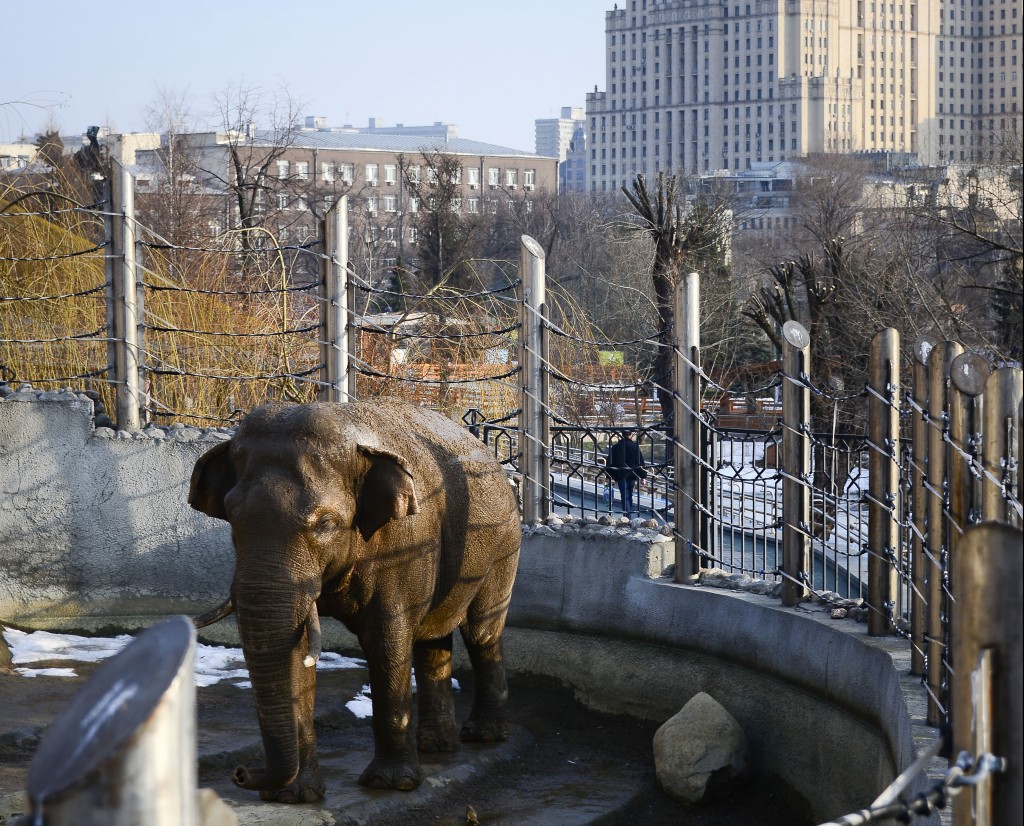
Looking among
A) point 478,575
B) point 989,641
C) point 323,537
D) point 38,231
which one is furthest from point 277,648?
point 38,231

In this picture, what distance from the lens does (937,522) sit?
4.98 m

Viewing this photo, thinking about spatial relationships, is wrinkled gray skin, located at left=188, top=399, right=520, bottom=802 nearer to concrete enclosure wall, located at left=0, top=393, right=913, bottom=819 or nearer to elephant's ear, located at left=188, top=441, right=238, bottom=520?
elephant's ear, located at left=188, top=441, right=238, bottom=520

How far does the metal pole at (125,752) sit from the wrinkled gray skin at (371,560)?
3865 millimetres

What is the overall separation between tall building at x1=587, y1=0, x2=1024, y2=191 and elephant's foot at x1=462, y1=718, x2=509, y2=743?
503 feet

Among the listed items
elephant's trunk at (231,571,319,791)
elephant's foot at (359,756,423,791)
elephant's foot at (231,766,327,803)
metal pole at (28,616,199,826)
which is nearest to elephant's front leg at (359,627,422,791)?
elephant's foot at (359,756,423,791)

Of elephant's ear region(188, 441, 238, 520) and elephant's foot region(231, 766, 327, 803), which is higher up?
elephant's ear region(188, 441, 238, 520)

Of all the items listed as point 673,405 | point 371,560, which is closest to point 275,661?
point 371,560

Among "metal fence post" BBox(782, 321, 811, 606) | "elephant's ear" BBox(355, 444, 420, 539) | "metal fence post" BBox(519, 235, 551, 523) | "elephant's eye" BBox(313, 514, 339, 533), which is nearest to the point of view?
"elephant's eye" BBox(313, 514, 339, 533)

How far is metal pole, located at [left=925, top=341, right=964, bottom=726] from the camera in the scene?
4.79 m

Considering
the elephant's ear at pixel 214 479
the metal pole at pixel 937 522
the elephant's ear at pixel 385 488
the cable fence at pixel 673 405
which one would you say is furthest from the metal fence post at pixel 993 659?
the elephant's ear at pixel 214 479

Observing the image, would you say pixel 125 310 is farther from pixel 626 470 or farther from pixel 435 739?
pixel 435 739

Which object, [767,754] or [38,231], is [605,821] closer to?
[767,754]

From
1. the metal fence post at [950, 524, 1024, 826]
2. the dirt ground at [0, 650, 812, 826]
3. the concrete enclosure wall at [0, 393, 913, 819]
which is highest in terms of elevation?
the metal fence post at [950, 524, 1024, 826]

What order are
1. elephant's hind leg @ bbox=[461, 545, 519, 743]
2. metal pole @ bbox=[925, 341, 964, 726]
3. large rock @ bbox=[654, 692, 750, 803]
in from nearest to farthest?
metal pole @ bbox=[925, 341, 964, 726]
large rock @ bbox=[654, 692, 750, 803]
elephant's hind leg @ bbox=[461, 545, 519, 743]
